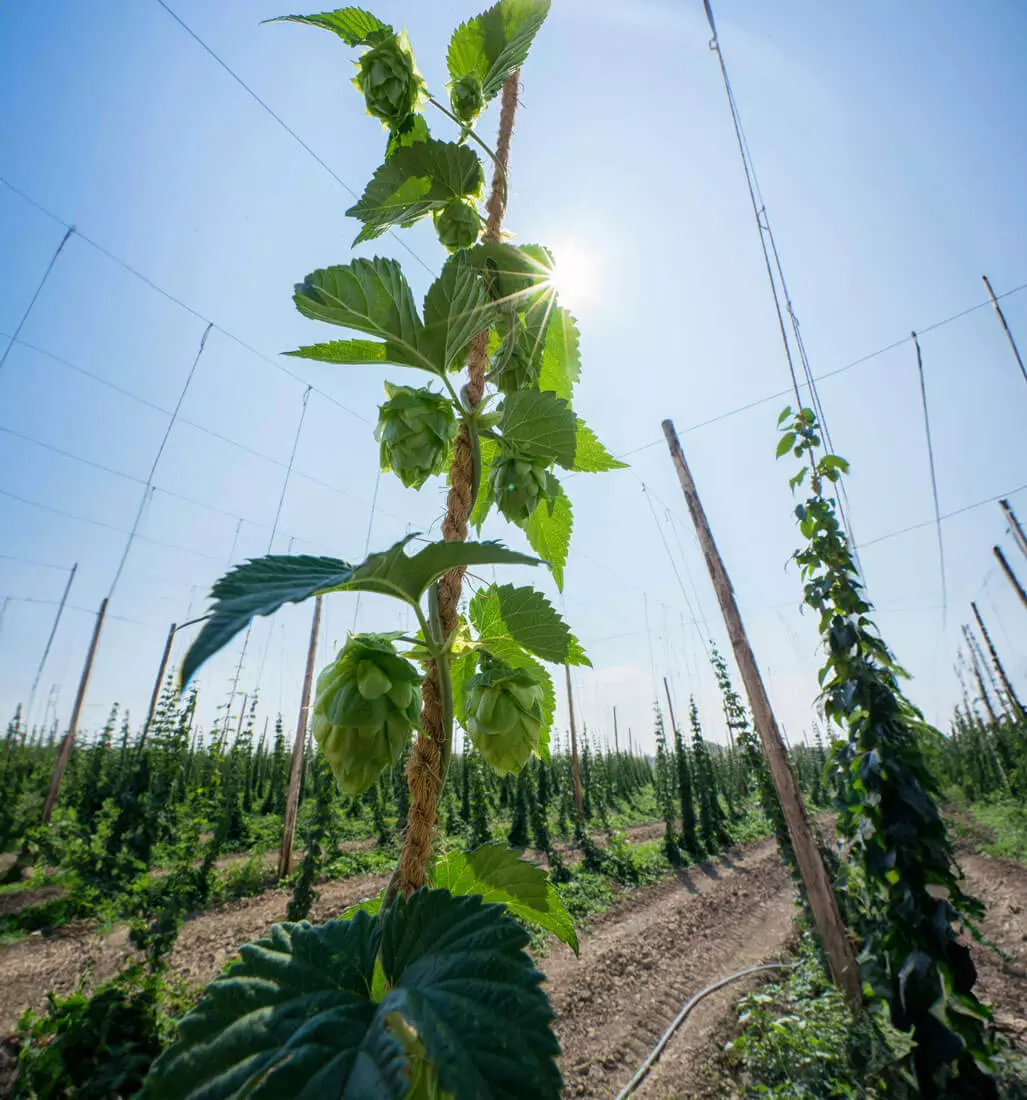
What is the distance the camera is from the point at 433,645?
0.55 m

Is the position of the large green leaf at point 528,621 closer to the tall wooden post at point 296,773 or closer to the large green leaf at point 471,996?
the large green leaf at point 471,996

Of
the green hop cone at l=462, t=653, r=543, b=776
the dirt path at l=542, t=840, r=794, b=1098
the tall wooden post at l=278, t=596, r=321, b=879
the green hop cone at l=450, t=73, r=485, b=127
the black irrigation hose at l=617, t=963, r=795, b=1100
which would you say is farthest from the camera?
the tall wooden post at l=278, t=596, r=321, b=879

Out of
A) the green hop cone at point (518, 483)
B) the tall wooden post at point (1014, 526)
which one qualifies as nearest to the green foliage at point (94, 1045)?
the green hop cone at point (518, 483)

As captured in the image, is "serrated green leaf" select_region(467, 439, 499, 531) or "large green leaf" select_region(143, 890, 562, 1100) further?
"serrated green leaf" select_region(467, 439, 499, 531)

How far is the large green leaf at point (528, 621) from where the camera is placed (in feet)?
2.20

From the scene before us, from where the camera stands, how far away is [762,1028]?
5246 millimetres

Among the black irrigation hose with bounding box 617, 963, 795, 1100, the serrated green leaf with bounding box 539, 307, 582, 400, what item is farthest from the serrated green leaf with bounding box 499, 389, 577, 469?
the black irrigation hose with bounding box 617, 963, 795, 1100

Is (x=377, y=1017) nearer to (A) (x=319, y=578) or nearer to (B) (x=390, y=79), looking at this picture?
(A) (x=319, y=578)

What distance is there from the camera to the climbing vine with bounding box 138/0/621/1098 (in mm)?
374

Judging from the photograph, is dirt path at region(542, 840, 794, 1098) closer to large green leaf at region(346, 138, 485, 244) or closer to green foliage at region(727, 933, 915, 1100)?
green foliage at region(727, 933, 915, 1100)

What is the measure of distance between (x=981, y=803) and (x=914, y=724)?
79.3 feet

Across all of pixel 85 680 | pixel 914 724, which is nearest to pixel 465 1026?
pixel 914 724

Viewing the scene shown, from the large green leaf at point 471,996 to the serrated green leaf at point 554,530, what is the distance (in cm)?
46

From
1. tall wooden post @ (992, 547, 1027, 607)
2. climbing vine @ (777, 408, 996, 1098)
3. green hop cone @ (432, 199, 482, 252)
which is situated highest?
tall wooden post @ (992, 547, 1027, 607)
